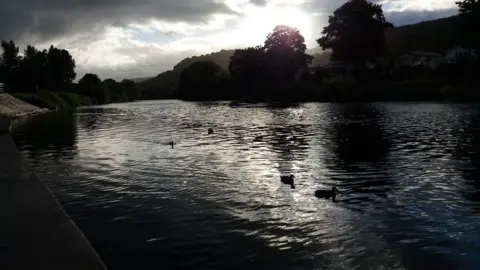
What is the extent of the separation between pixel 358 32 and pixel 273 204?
128 m

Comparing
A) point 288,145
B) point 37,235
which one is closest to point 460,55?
point 288,145

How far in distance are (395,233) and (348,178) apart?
8.62 m

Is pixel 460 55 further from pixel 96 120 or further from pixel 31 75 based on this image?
pixel 31 75

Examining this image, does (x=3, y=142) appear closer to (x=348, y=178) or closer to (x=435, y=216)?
(x=348, y=178)

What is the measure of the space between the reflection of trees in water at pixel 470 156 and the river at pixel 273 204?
0.31 ft

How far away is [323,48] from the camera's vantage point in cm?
15325

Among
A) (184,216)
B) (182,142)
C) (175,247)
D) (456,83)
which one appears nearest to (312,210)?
(184,216)

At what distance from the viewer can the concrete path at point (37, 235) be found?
34.1 feet

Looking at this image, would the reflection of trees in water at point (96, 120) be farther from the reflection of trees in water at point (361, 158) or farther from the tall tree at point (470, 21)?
the tall tree at point (470, 21)

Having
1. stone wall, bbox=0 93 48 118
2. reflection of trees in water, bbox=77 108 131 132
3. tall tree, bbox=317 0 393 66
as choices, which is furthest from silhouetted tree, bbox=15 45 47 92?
tall tree, bbox=317 0 393 66

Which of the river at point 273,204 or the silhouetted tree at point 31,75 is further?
the silhouetted tree at point 31,75

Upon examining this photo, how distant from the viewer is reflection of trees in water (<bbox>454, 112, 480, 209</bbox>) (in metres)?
20.1

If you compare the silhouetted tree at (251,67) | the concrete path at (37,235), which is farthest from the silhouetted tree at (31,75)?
the concrete path at (37,235)

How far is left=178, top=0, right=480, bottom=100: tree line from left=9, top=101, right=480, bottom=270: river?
4117 inches
